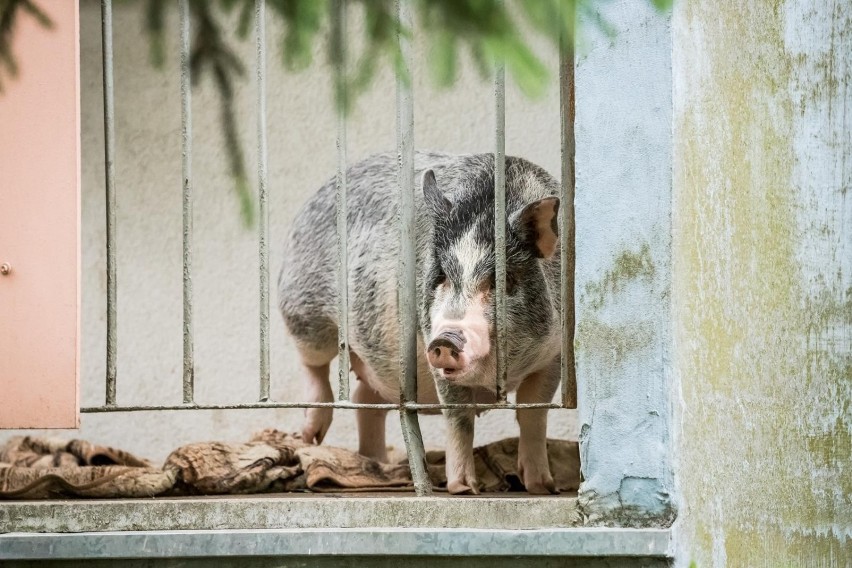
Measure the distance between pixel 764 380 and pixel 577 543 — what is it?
2.56ft

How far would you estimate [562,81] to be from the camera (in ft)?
13.6

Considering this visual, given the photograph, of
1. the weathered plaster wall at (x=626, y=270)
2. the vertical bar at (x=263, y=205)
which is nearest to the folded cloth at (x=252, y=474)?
the vertical bar at (x=263, y=205)

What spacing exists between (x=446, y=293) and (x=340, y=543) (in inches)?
54.5

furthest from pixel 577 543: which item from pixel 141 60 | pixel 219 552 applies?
pixel 141 60

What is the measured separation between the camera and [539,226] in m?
4.90

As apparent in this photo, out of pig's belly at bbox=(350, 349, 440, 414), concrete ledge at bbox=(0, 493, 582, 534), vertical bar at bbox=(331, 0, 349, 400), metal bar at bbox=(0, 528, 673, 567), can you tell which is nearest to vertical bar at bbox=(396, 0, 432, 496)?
vertical bar at bbox=(331, 0, 349, 400)

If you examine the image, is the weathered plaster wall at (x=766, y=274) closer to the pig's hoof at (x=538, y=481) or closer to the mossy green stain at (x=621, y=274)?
the mossy green stain at (x=621, y=274)

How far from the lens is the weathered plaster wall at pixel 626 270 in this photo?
12.3 feet


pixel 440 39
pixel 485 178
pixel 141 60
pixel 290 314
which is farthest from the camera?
pixel 141 60

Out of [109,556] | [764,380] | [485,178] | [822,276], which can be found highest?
[485,178]

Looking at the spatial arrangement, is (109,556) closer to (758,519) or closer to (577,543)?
(577,543)

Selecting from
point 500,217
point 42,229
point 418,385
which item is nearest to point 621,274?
point 500,217

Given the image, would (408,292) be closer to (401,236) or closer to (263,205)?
(401,236)

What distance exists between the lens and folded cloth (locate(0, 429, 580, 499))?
14.7 ft
